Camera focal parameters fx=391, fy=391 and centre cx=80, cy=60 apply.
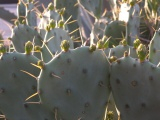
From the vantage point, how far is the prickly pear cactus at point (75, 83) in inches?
65.8

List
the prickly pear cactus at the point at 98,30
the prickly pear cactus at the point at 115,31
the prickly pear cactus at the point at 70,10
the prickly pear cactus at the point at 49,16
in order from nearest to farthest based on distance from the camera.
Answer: the prickly pear cactus at the point at 49,16 → the prickly pear cactus at the point at 115,31 → the prickly pear cactus at the point at 98,30 → the prickly pear cactus at the point at 70,10

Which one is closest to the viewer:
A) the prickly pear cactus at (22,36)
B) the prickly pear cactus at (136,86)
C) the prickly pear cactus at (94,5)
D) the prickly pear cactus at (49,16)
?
the prickly pear cactus at (136,86)

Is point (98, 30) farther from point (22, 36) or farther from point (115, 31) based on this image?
point (22, 36)

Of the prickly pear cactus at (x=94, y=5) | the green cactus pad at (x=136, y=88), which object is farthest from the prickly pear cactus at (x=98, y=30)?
the green cactus pad at (x=136, y=88)

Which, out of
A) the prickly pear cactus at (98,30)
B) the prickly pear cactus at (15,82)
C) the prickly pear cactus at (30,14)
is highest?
the prickly pear cactus at (30,14)

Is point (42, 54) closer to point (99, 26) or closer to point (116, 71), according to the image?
point (116, 71)

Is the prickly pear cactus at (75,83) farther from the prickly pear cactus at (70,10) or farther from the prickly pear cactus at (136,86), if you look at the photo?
the prickly pear cactus at (70,10)

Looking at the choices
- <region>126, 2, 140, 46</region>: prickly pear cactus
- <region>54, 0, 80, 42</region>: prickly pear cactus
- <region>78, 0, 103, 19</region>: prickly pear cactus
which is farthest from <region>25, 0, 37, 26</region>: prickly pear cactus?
<region>126, 2, 140, 46</region>: prickly pear cactus

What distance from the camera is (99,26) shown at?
3.00m

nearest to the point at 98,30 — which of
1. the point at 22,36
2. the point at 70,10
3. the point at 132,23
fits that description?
the point at 132,23

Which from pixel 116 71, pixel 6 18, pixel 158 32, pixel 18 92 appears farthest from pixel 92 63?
pixel 6 18

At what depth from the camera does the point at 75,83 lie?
66.7 inches

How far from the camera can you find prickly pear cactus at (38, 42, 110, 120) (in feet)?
5.48

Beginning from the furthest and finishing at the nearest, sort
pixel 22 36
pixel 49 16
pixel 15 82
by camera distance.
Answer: pixel 49 16 → pixel 22 36 → pixel 15 82
